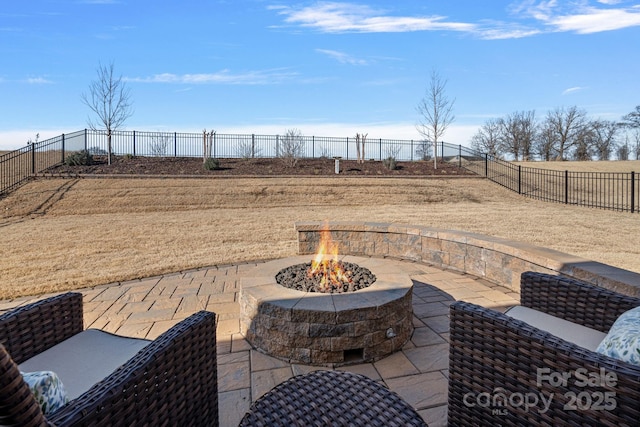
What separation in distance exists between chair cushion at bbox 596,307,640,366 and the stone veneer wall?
1.24 metres

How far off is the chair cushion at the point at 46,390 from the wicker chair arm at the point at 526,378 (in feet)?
5.99

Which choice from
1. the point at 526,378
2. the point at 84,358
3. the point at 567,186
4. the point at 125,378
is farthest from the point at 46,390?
the point at 567,186

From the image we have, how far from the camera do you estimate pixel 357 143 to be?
22.2 metres

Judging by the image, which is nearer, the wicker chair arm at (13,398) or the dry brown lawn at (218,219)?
the wicker chair arm at (13,398)

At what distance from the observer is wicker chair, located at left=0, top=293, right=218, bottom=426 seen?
0.85m

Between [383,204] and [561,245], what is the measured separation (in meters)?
6.60

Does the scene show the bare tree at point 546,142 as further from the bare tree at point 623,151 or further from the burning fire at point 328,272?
the burning fire at point 328,272

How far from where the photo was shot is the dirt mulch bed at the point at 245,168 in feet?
50.2

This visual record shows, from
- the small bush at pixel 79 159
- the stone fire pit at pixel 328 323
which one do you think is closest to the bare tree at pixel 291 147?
the small bush at pixel 79 159

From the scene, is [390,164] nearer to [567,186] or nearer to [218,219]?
[567,186]

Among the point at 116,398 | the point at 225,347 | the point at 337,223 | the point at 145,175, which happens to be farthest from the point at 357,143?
the point at 116,398

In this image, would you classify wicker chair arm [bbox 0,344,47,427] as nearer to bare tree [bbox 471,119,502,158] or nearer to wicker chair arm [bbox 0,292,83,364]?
wicker chair arm [bbox 0,292,83,364]

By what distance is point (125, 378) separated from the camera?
1.26 metres

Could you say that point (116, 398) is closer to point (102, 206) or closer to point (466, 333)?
point (466, 333)
